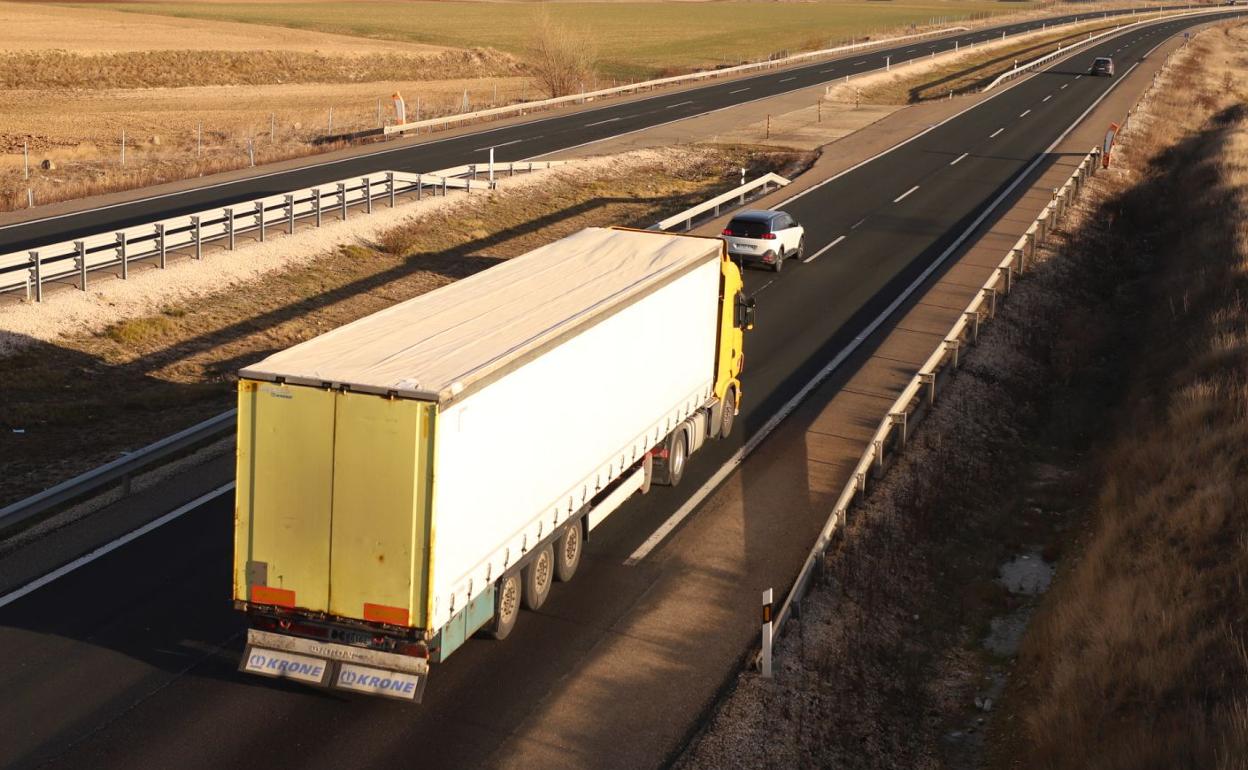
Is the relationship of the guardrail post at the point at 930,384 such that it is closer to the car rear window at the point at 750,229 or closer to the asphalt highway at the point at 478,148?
the car rear window at the point at 750,229

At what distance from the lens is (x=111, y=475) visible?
16953 millimetres

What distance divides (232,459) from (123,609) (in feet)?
16.3

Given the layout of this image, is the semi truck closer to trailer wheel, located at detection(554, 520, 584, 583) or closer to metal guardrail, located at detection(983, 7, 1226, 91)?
trailer wheel, located at detection(554, 520, 584, 583)

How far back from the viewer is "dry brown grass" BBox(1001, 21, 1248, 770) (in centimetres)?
1137

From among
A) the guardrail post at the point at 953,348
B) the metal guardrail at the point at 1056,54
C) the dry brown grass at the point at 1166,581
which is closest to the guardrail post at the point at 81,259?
the guardrail post at the point at 953,348

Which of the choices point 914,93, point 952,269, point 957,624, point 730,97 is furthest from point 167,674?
point 914,93

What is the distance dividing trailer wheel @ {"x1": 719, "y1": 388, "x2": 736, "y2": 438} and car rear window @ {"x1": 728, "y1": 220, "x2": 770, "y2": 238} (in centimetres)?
1215

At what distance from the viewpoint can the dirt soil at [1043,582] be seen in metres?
12.1

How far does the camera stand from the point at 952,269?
108 ft

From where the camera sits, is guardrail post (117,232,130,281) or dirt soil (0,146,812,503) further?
guardrail post (117,232,130,281)

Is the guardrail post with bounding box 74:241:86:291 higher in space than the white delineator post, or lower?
higher

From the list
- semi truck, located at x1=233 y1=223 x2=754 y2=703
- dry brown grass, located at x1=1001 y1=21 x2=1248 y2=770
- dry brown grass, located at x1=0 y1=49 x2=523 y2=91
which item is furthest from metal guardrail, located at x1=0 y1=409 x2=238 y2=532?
dry brown grass, located at x1=0 y1=49 x2=523 y2=91

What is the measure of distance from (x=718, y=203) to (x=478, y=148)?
1488 centimetres

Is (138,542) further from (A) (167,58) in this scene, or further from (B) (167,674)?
(A) (167,58)
